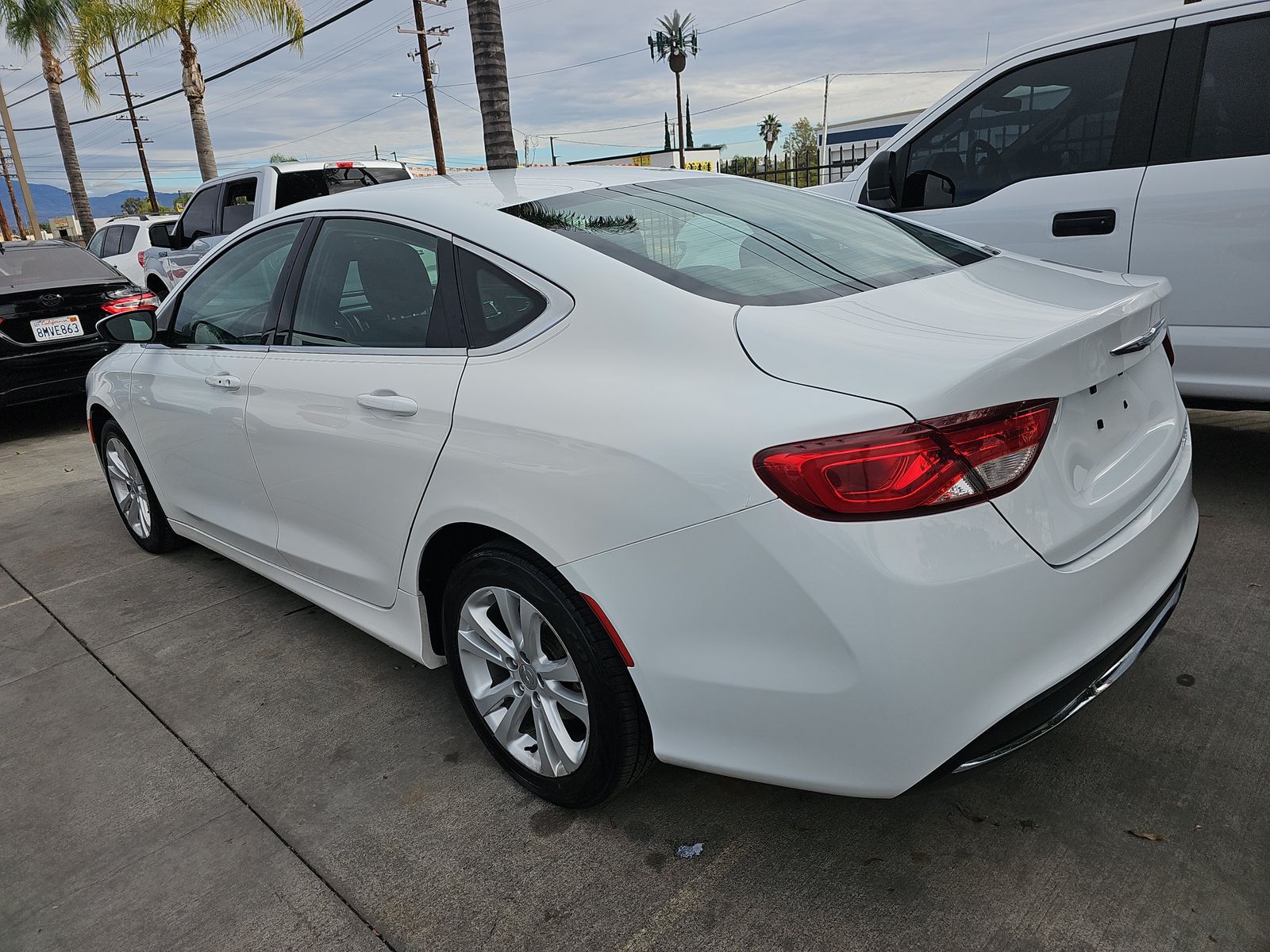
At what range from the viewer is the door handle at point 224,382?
3100mm

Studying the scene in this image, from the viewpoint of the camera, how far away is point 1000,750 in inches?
68.1

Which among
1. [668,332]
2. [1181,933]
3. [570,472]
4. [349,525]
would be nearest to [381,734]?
[349,525]

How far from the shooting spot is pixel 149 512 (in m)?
4.27

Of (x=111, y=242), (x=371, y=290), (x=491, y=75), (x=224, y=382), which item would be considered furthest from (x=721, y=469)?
(x=111, y=242)

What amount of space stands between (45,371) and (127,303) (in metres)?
0.87

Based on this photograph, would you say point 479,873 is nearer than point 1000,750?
No

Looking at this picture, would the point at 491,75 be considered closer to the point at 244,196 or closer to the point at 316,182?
the point at 316,182

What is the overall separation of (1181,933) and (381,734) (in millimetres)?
2122

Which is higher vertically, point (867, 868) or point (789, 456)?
point (789, 456)

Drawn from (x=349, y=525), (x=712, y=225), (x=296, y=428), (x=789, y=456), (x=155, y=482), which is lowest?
(x=155, y=482)

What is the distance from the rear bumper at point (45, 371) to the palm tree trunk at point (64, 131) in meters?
21.5

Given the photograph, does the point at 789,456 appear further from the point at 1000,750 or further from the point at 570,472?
the point at 1000,750

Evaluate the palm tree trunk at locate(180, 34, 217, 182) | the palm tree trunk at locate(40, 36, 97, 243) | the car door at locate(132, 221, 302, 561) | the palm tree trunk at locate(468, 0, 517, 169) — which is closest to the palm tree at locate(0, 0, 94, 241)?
the palm tree trunk at locate(40, 36, 97, 243)

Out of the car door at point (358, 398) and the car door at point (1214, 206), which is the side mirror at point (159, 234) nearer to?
the car door at point (358, 398)
